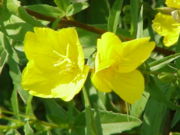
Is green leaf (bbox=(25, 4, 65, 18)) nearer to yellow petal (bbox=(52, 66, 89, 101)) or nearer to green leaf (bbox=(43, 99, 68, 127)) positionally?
yellow petal (bbox=(52, 66, 89, 101))

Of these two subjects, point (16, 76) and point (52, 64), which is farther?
point (16, 76)

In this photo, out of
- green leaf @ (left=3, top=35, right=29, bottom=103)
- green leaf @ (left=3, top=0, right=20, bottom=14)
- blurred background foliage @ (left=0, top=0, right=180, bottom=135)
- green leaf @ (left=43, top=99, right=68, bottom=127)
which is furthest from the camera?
green leaf @ (left=43, top=99, right=68, bottom=127)

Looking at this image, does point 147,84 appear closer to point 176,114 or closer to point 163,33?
point 163,33

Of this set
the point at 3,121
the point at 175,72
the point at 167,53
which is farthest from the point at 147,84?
the point at 3,121

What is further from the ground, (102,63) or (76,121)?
(102,63)

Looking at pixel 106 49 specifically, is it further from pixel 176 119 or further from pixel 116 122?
pixel 176 119

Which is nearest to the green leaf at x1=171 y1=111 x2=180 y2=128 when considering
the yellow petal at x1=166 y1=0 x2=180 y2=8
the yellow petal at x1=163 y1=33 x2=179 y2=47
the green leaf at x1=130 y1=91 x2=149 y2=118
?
the green leaf at x1=130 y1=91 x2=149 y2=118

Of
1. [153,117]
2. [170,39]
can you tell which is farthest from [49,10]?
[153,117]
